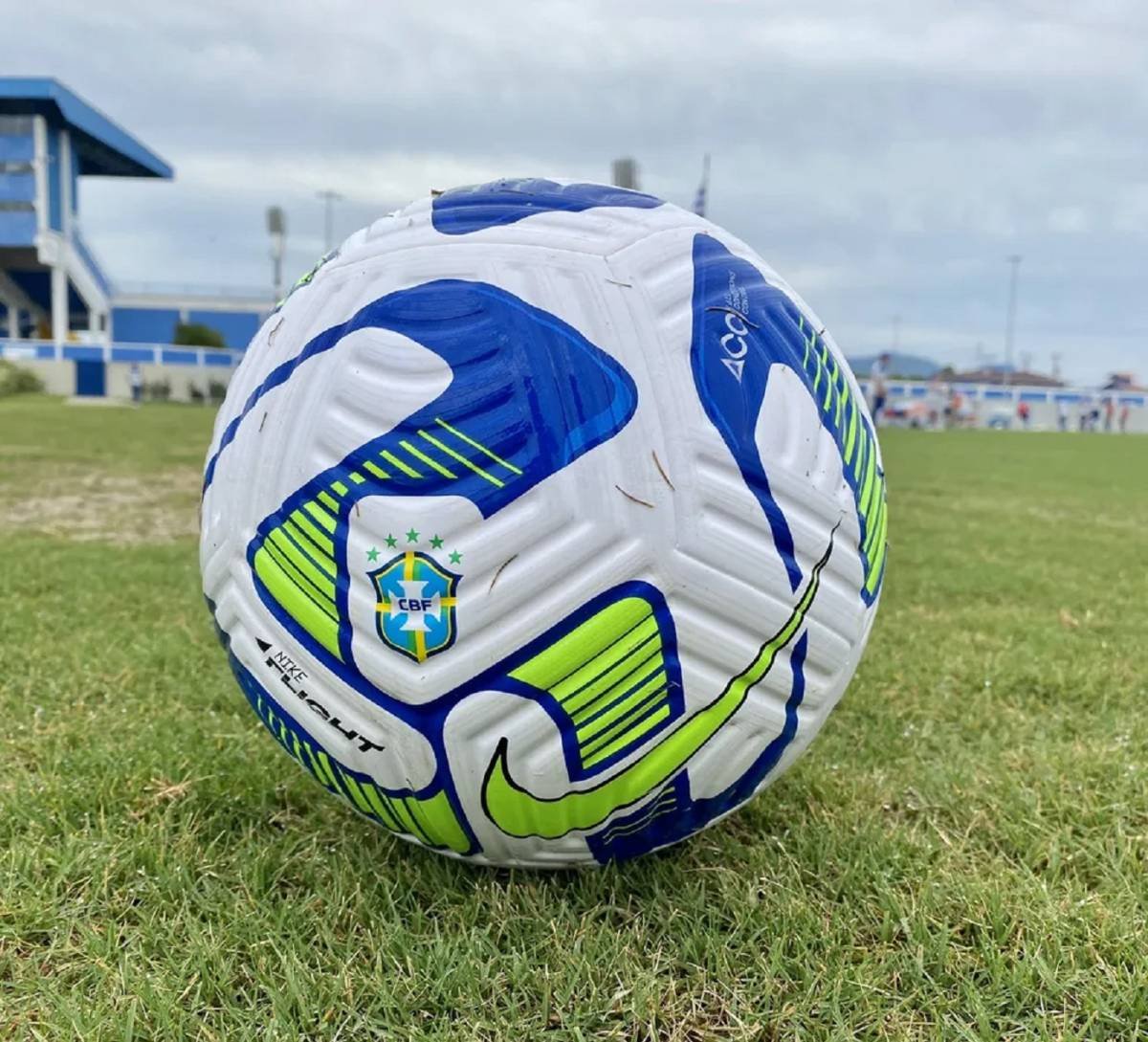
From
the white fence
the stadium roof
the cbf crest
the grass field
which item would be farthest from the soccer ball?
the stadium roof

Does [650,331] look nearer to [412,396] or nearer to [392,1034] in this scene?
[412,396]

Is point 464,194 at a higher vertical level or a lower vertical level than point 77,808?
higher

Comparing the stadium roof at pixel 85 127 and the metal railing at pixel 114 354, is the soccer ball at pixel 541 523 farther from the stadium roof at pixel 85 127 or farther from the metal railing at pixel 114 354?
the stadium roof at pixel 85 127

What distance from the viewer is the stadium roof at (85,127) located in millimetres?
42594

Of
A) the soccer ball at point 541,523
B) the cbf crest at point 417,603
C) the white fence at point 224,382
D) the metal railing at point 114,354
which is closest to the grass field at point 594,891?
the soccer ball at point 541,523

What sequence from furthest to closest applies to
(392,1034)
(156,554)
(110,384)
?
(110,384), (156,554), (392,1034)

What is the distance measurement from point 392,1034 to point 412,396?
1015 millimetres

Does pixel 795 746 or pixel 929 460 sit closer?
pixel 795 746

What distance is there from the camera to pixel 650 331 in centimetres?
171

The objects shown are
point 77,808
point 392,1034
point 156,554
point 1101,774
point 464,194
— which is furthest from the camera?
point 156,554

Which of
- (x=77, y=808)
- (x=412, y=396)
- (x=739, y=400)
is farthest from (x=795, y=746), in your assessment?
(x=77, y=808)

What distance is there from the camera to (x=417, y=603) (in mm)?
1662

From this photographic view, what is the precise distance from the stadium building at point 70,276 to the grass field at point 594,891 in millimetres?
39185

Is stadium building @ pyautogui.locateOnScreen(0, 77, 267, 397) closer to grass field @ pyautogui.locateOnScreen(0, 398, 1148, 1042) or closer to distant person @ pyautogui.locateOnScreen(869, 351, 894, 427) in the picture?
distant person @ pyautogui.locateOnScreen(869, 351, 894, 427)
